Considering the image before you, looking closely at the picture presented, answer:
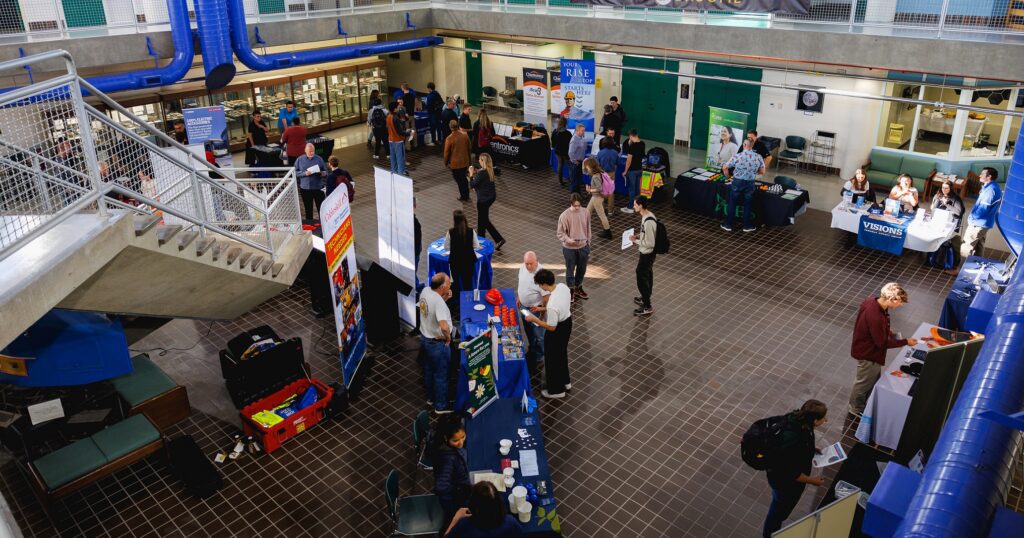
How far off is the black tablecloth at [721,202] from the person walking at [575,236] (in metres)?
4.44

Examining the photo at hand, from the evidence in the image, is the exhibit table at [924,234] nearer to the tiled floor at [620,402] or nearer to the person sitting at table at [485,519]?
the tiled floor at [620,402]

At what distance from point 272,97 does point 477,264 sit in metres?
12.4

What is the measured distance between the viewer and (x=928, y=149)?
52.7 ft

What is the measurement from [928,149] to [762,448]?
13.1 meters

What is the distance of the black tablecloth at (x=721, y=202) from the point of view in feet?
44.5

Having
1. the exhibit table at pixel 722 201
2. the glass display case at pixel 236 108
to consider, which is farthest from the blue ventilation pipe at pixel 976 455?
the glass display case at pixel 236 108

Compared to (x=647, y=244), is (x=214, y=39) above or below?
above

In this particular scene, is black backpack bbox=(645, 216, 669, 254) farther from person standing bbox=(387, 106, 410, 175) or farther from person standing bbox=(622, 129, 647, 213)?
person standing bbox=(387, 106, 410, 175)

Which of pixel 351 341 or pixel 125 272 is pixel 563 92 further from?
pixel 125 272

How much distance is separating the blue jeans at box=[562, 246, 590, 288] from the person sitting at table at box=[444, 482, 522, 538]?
5712mm

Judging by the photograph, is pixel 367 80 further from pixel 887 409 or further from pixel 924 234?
pixel 887 409

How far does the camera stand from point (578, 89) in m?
16.1

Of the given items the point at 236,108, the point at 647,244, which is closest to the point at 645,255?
the point at 647,244

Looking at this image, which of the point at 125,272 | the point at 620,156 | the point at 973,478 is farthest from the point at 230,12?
the point at 973,478
